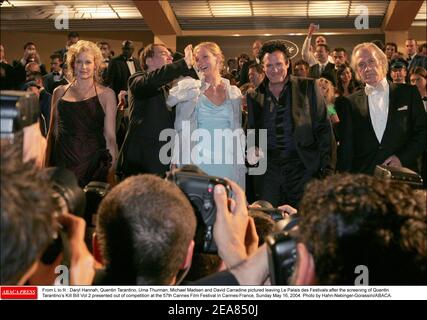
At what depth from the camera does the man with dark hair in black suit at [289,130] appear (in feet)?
6.58

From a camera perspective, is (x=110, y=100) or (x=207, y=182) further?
(x=110, y=100)

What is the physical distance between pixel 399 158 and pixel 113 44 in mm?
7758

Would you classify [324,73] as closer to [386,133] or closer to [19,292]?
[386,133]

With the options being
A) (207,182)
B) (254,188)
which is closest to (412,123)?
(254,188)

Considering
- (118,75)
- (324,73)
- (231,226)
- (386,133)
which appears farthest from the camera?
(324,73)

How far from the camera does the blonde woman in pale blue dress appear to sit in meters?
2.08

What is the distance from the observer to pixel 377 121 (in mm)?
2021

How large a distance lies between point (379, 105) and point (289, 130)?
0.33 metres

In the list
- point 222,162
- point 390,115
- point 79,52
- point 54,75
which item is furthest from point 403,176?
point 54,75

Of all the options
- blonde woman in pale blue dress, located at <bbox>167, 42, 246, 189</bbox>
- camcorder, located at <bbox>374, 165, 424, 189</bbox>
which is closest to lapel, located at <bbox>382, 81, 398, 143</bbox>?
blonde woman in pale blue dress, located at <bbox>167, 42, 246, 189</bbox>

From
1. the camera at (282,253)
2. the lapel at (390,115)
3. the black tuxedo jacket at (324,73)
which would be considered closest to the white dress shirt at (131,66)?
the black tuxedo jacket at (324,73)

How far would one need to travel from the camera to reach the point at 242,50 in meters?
8.37
